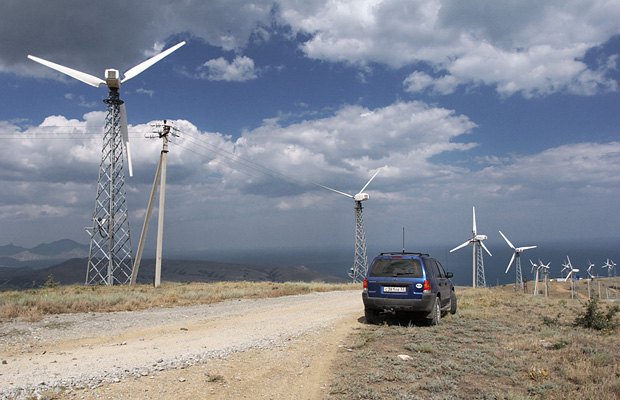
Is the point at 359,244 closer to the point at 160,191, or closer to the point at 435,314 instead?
the point at 160,191

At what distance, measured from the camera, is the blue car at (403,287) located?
12375 mm

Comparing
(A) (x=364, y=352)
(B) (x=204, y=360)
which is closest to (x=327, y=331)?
(A) (x=364, y=352)

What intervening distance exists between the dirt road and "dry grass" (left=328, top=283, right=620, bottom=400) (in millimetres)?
751

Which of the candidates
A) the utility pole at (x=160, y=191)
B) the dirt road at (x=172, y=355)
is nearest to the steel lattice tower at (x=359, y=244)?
the utility pole at (x=160, y=191)

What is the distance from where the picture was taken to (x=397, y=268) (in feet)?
42.3

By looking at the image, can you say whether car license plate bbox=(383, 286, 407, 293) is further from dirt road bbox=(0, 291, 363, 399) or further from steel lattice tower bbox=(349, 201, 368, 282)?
steel lattice tower bbox=(349, 201, 368, 282)

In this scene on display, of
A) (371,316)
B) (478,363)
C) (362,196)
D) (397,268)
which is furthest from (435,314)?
(362,196)

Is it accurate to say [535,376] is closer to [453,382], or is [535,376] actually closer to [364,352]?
[453,382]

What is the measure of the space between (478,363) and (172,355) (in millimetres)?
6151

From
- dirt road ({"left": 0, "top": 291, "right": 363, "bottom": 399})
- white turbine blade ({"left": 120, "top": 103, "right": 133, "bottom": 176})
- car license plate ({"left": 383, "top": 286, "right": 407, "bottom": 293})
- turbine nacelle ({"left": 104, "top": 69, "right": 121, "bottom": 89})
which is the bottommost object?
dirt road ({"left": 0, "top": 291, "right": 363, "bottom": 399})

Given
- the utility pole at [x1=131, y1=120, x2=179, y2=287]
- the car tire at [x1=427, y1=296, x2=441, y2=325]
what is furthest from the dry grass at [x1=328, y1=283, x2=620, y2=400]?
the utility pole at [x1=131, y1=120, x2=179, y2=287]

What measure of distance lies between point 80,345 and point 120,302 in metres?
7.81

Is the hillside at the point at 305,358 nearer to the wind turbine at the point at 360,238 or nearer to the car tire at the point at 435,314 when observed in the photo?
the car tire at the point at 435,314

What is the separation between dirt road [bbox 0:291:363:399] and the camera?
6.77 metres
